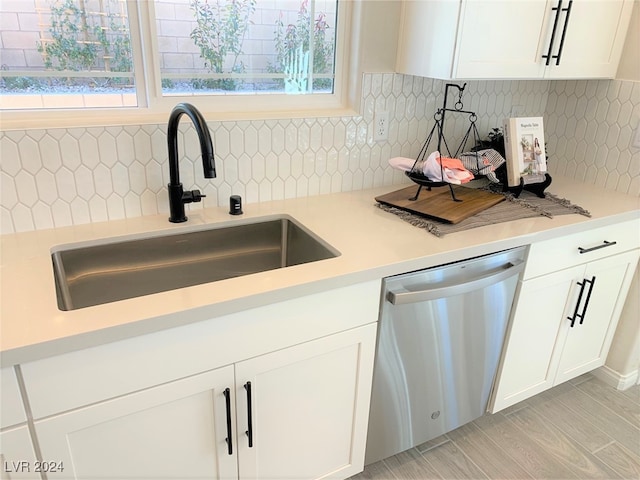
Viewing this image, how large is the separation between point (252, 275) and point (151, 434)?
46 centimetres

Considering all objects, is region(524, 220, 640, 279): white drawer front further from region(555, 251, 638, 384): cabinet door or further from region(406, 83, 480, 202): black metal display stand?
region(406, 83, 480, 202): black metal display stand

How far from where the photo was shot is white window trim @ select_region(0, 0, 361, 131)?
4.68 feet

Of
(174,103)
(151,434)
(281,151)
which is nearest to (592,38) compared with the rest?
(281,151)

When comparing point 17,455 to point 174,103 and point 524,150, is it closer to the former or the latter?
point 174,103

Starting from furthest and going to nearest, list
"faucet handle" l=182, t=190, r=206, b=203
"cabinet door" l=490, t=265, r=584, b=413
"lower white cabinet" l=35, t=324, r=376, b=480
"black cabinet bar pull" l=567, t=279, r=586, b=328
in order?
"black cabinet bar pull" l=567, t=279, r=586, b=328 → "cabinet door" l=490, t=265, r=584, b=413 → "faucet handle" l=182, t=190, r=206, b=203 → "lower white cabinet" l=35, t=324, r=376, b=480

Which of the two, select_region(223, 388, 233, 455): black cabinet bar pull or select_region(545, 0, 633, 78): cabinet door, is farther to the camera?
select_region(545, 0, 633, 78): cabinet door

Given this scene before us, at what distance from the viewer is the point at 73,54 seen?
4.65 ft

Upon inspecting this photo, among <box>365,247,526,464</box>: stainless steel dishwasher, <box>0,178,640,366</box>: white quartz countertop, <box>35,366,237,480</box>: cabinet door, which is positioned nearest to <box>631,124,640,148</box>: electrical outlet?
<box>0,178,640,366</box>: white quartz countertop

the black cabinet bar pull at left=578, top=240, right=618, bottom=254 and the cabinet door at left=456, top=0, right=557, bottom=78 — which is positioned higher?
the cabinet door at left=456, top=0, right=557, bottom=78

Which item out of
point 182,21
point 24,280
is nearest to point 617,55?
point 182,21

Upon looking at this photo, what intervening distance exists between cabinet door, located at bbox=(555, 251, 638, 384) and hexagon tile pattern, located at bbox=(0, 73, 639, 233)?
0.39m

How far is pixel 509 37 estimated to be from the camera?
5.42 feet

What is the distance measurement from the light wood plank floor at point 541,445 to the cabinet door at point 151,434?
0.75m

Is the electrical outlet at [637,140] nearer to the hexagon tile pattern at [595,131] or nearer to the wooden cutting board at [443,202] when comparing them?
the hexagon tile pattern at [595,131]
